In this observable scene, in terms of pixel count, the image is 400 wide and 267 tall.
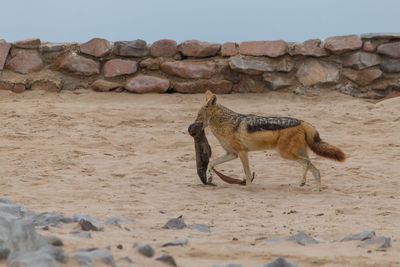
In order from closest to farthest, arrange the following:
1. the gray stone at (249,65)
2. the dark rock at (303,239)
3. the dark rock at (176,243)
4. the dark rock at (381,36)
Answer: the dark rock at (176,243) → the dark rock at (303,239) → the gray stone at (249,65) → the dark rock at (381,36)

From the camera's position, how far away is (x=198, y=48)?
12.1 metres

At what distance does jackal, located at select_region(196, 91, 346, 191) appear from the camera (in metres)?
7.33

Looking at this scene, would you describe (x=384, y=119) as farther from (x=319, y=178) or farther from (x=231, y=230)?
(x=231, y=230)

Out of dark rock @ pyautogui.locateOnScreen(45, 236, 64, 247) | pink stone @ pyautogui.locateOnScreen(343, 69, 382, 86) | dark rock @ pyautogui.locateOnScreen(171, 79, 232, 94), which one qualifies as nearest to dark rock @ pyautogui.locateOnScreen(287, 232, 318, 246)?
dark rock @ pyautogui.locateOnScreen(45, 236, 64, 247)

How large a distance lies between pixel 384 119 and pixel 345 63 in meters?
2.02

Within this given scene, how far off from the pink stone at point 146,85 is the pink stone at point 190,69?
30 cm

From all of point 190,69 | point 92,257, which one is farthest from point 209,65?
point 92,257

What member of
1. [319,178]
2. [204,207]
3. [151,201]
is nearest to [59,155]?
[151,201]

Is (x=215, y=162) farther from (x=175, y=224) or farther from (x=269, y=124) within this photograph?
(x=175, y=224)

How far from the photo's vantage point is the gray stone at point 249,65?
11.9m

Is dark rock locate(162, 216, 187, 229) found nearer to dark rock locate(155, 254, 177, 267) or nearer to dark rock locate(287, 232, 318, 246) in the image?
dark rock locate(287, 232, 318, 246)

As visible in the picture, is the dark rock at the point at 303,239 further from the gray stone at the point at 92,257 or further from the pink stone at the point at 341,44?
the pink stone at the point at 341,44

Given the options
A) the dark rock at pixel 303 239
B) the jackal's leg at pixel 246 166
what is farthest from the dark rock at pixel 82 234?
the jackal's leg at pixel 246 166

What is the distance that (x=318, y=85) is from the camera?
12.1 m
